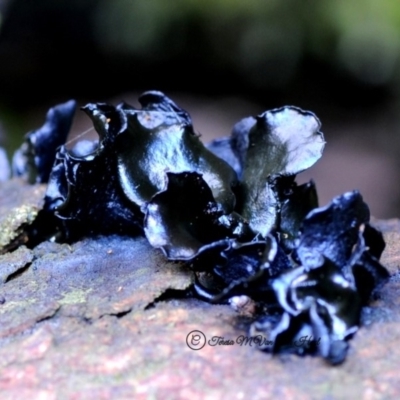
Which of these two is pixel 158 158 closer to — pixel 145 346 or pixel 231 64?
pixel 145 346

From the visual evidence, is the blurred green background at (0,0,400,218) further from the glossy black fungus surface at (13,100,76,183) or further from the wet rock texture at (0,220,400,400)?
the wet rock texture at (0,220,400,400)

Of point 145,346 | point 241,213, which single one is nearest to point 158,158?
point 241,213

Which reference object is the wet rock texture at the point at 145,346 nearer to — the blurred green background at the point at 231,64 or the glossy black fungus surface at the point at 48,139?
the glossy black fungus surface at the point at 48,139

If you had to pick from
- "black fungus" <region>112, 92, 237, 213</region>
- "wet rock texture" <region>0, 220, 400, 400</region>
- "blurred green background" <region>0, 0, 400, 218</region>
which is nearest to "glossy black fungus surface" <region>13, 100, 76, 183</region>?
"black fungus" <region>112, 92, 237, 213</region>

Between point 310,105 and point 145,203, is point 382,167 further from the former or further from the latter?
point 145,203

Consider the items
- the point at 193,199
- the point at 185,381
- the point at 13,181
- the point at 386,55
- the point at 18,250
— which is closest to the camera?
the point at 185,381

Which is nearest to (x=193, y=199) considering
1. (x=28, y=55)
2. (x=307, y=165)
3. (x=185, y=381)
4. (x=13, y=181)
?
(x=307, y=165)

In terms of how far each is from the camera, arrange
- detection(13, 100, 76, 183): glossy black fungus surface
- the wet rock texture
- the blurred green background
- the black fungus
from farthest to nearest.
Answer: the blurred green background < detection(13, 100, 76, 183): glossy black fungus surface < the black fungus < the wet rock texture
